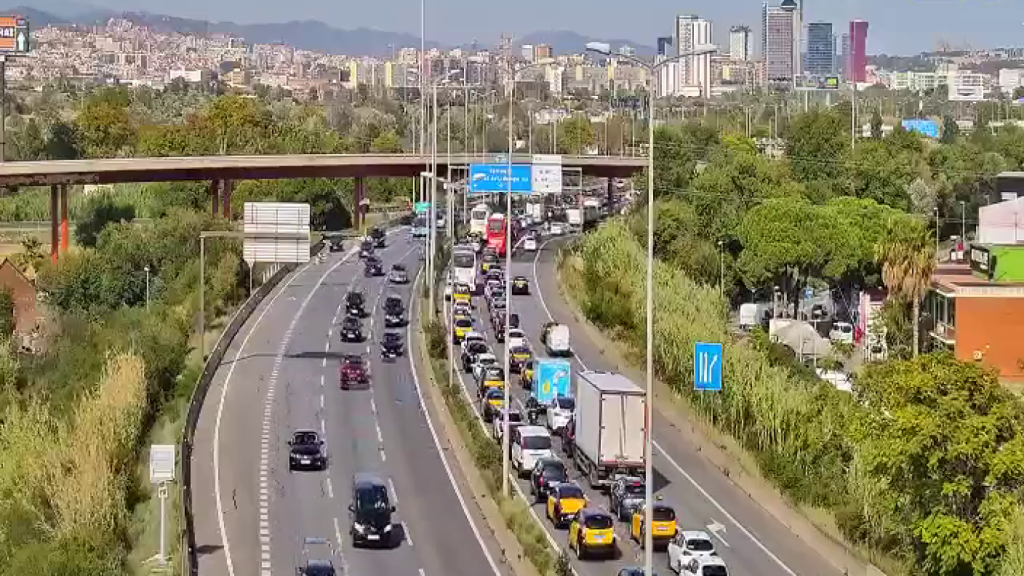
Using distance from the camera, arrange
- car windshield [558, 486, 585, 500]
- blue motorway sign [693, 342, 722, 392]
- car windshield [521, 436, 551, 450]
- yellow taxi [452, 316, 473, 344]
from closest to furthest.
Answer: car windshield [558, 486, 585, 500] < car windshield [521, 436, 551, 450] < blue motorway sign [693, 342, 722, 392] < yellow taxi [452, 316, 473, 344]

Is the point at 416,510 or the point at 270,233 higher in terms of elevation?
the point at 270,233

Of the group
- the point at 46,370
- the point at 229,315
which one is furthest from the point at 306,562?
the point at 229,315

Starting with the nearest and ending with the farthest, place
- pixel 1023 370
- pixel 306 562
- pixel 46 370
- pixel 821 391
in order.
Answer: pixel 306 562 → pixel 821 391 → pixel 1023 370 → pixel 46 370

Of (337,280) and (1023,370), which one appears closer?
(1023,370)

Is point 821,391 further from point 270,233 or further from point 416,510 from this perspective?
point 270,233

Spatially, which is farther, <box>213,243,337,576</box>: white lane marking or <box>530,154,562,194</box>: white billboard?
<box>530,154,562,194</box>: white billboard

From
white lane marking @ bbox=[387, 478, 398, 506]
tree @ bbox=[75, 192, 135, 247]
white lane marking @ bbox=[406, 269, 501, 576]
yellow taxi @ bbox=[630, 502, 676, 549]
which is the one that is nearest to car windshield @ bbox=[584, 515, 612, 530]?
yellow taxi @ bbox=[630, 502, 676, 549]

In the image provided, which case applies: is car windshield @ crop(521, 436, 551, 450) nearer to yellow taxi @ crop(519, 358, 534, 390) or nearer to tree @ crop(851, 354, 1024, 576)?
tree @ crop(851, 354, 1024, 576)

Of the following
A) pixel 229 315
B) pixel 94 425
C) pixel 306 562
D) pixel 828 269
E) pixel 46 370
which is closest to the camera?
pixel 306 562
